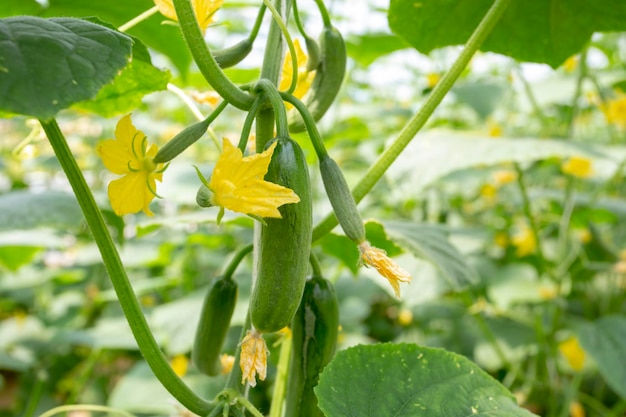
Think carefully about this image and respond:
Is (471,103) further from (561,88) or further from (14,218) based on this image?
(14,218)

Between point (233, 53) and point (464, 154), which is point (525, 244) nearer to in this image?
point (464, 154)

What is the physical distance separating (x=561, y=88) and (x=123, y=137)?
9.48ft

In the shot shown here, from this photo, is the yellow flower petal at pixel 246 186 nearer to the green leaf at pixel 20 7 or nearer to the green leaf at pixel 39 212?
the green leaf at pixel 20 7

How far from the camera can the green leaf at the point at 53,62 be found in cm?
56

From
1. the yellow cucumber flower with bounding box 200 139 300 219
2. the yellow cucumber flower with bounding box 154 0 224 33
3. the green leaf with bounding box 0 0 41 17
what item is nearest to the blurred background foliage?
the green leaf with bounding box 0 0 41 17

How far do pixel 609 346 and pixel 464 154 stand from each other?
0.92m

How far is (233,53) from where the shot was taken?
0.78 m

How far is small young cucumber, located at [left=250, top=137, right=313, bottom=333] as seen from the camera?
0.65 meters

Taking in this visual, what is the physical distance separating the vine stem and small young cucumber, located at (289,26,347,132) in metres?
0.10

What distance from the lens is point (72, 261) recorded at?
340cm

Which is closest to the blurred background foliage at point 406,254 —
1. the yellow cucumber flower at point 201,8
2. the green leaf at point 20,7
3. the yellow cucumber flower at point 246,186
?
the green leaf at point 20,7

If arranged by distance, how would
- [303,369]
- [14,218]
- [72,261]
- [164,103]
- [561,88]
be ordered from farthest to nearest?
[164,103], [72,261], [561,88], [14,218], [303,369]

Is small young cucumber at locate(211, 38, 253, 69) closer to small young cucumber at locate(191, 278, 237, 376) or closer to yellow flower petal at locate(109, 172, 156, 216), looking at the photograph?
yellow flower petal at locate(109, 172, 156, 216)

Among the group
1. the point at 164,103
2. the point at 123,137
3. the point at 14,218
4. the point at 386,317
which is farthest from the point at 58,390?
the point at 164,103
